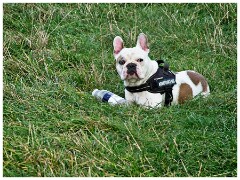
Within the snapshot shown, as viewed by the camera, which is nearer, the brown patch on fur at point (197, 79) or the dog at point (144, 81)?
the dog at point (144, 81)

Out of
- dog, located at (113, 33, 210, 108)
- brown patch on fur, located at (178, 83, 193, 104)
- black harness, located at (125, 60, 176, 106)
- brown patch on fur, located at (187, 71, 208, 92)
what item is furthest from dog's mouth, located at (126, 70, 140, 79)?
brown patch on fur, located at (187, 71, 208, 92)

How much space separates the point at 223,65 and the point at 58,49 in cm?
181

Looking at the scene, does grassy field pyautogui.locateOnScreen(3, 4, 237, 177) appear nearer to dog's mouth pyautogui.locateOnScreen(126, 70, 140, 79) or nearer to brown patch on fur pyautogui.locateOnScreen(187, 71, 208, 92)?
brown patch on fur pyautogui.locateOnScreen(187, 71, 208, 92)

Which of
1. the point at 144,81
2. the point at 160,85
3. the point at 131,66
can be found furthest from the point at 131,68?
the point at 160,85

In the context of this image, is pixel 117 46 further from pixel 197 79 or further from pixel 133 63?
pixel 197 79

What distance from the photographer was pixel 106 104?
5.20 metres

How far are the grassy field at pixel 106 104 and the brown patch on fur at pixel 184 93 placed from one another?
8.5 inches

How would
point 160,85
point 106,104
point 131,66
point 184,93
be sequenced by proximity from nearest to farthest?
point 106,104, point 131,66, point 160,85, point 184,93

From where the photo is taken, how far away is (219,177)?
4.04 meters

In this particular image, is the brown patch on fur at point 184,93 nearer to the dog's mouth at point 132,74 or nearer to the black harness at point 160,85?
the black harness at point 160,85

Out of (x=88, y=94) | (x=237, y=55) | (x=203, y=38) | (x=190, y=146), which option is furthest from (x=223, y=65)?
(x=190, y=146)

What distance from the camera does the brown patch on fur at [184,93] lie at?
555 centimetres

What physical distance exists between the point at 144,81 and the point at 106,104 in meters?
0.49

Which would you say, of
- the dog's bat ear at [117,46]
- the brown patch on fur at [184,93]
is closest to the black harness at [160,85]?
the brown patch on fur at [184,93]
